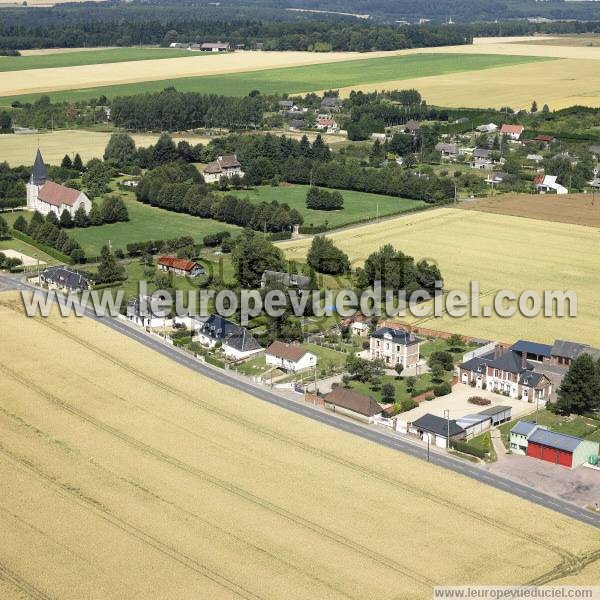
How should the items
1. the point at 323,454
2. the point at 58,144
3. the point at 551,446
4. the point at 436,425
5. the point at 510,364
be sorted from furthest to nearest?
1. the point at 58,144
2. the point at 510,364
3. the point at 436,425
4. the point at 551,446
5. the point at 323,454

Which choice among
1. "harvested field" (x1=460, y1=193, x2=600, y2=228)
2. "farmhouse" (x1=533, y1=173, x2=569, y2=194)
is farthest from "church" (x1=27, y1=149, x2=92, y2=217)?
"farmhouse" (x1=533, y1=173, x2=569, y2=194)

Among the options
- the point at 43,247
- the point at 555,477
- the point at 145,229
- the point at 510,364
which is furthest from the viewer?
the point at 145,229

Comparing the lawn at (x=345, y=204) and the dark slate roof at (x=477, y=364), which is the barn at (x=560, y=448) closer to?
the dark slate roof at (x=477, y=364)

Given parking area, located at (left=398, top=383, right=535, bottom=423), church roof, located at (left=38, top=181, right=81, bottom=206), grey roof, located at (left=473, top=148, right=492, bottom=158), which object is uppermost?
church roof, located at (left=38, top=181, right=81, bottom=206)

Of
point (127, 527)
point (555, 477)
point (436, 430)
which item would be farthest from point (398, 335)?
point (127, 527)

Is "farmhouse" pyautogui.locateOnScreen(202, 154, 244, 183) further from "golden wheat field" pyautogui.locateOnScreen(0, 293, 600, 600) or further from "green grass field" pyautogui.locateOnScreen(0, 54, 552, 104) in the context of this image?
"golden wheat field" pyautogui.locateOnScreen(0, 293, 600, 600)

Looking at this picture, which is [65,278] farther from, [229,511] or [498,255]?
[229,511]

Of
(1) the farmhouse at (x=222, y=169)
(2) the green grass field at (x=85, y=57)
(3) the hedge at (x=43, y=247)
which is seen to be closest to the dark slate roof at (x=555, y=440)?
(3) the hedge at (x=43, y=247)
